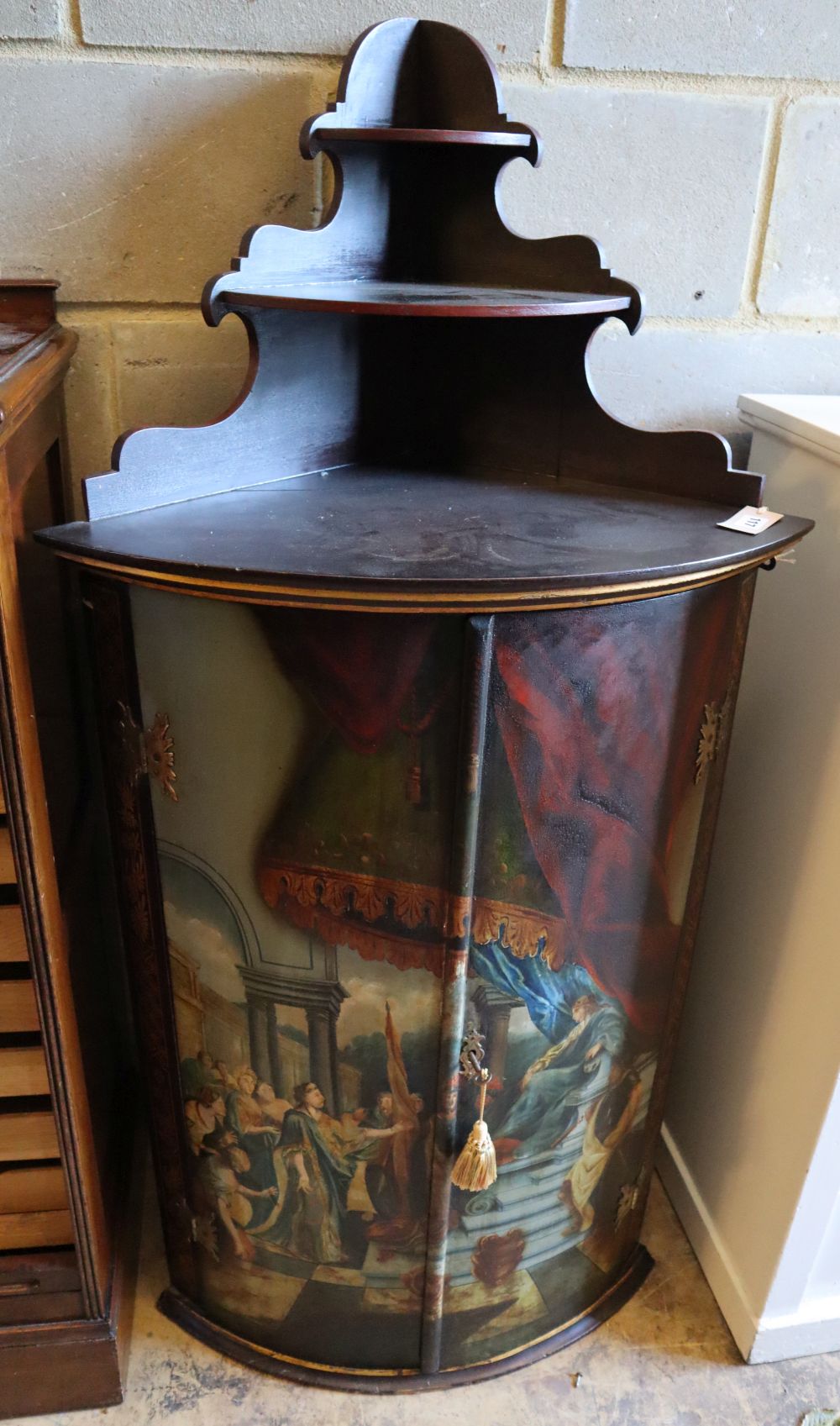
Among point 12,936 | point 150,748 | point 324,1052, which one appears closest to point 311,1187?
point 324,1052

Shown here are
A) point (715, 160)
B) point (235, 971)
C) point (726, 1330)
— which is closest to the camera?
point (235, 971)

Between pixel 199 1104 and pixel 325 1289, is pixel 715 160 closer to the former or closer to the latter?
pixel 199 1104

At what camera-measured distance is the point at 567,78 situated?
4.40 feet

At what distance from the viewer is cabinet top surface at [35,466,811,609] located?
3.06ft

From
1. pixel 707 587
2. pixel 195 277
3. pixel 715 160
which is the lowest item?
pixel 707 587

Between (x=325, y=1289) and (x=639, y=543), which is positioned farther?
(x=325, y=1289)

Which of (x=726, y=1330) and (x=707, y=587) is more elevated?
(x=707, y=587)

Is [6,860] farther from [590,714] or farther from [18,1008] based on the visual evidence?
[590,714]

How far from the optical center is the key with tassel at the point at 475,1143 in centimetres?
120

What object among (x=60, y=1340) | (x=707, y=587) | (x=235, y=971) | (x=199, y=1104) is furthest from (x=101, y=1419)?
(x=707, y=587)

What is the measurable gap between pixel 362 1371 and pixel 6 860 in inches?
33.2

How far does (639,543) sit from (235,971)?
633 millimetres

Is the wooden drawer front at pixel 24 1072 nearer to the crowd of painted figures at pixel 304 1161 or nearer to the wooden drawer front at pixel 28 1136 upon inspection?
the wooden drawer front at pixel 28 1136

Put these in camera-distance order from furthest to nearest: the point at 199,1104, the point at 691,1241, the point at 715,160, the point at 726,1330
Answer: the point at 691,1241 → the point at 726,1330 → the point at 715,160 → the point at 199,1104
